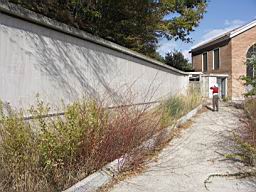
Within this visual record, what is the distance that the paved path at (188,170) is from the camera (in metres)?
6.10

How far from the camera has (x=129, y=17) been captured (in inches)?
743

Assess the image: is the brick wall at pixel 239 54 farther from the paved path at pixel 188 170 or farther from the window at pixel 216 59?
the paved path at pixel 188 170

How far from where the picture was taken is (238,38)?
3531cm

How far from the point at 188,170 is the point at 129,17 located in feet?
42.2

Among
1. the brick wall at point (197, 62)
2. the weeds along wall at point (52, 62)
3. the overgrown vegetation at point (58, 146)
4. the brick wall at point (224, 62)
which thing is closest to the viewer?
the overgrown vegetation at point (58, 146)

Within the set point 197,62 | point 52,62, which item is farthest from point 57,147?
point 197,62

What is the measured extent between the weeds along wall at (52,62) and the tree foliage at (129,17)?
288 cm

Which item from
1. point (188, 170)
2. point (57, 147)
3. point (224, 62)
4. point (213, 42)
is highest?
point (213, 42)

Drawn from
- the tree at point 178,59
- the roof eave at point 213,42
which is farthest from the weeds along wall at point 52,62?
the tree at point 178,59

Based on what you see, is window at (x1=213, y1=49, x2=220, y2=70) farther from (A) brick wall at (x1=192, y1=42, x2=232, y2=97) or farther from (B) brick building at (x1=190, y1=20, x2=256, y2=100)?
Result: (A) brick wall at (x1=192, y1=42, x2=232, y2=97)

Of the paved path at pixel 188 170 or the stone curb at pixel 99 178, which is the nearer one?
the stone curb at pixel 99 178

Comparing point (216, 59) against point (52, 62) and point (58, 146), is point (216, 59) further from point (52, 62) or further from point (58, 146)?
point (58, 146)

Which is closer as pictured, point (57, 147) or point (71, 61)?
point (57, 147)

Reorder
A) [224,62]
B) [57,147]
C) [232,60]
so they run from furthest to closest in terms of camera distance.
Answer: [224,62], [232,60], [57,147]
